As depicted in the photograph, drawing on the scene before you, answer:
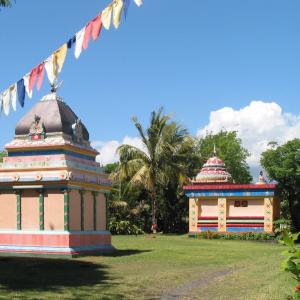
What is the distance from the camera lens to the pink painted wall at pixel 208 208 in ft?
113

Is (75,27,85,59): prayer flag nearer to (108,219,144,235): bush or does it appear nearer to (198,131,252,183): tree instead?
(108,219,144,235): bush

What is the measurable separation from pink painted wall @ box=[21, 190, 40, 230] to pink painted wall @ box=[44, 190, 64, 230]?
1.36ft

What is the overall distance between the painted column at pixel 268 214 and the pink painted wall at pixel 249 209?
408 mm

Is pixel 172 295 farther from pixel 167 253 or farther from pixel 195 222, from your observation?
pixel 195 222

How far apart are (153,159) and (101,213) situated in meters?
14.4

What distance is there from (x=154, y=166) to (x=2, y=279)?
23.4m

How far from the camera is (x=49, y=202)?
19.8 meters

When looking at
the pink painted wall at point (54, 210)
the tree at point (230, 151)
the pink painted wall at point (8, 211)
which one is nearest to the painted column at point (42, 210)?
the pink painted wall at point (54, 210)

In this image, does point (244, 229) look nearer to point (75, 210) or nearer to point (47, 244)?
point (75, 210)

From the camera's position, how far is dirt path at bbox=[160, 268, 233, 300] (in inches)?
467

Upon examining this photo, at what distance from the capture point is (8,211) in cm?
2044

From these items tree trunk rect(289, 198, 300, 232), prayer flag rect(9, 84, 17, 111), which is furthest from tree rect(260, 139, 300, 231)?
prayer flag rect(9, 84, 17, 111)

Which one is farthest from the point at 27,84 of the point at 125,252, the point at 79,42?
the point at 125,252

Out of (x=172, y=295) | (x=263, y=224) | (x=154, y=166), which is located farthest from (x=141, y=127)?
(x=172, y=295)
